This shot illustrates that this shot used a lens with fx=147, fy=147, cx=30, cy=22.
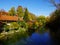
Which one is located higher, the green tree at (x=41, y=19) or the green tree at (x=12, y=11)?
the green tree at (x=12, y=11)

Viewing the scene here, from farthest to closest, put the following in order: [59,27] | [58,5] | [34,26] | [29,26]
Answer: [34,26], [29,26], [59,27], [58,5]

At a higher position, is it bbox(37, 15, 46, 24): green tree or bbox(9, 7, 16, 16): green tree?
bbox(9, 7, 16, 16): green tree

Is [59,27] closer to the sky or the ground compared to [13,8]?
closer to the ground

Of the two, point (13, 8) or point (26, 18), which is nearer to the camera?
point (26, 18)

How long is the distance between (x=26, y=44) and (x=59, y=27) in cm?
1337

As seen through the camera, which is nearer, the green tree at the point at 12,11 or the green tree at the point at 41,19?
the green tree at the point at 41,19

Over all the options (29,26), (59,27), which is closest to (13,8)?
(29,26)

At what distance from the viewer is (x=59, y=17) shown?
905 inches

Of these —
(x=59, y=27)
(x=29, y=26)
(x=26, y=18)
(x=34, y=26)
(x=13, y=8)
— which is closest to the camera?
(x=59, y=27)

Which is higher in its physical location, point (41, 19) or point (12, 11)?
point (12, 11)

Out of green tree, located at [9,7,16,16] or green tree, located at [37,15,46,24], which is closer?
green tree, located at [37,15,46,24]

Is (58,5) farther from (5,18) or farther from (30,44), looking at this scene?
(5,18)

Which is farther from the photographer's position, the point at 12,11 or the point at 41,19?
the point at 41,19

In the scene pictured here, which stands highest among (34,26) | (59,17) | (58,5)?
(58,5)
